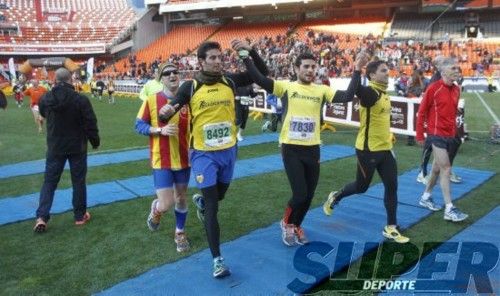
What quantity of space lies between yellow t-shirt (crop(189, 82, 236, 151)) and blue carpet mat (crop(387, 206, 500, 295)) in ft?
6.76

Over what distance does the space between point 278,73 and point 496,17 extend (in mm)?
18503

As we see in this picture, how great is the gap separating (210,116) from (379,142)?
205 cm

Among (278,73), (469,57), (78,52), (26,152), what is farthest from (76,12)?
(26,152)

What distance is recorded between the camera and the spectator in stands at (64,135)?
224 inches

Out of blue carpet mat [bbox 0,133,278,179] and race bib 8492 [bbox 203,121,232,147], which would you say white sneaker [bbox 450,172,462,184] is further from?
blue carpet mat [bbox 0,133,278,179]

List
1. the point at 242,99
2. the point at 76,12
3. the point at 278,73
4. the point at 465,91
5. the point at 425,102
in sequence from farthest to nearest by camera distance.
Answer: the point at 76,12 < the point at 278,73 < the point at 465,91 < the point at 242,99 < the point at 425,102

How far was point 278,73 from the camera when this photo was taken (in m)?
28.2

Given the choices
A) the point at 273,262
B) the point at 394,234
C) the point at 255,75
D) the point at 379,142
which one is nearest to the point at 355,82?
the point at 379,142

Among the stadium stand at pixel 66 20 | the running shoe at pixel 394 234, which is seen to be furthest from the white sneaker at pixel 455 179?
the stadium stand at pixel 66 20

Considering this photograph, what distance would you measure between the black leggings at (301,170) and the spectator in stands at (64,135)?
270cm

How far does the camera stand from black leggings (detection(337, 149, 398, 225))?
510 cm

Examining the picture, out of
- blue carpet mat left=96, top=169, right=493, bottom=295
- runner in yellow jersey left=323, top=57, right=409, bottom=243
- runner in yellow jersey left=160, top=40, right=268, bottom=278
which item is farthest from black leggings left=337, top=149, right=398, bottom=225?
runner in yellow jersey left=160, top=40, right=268, bottom=278

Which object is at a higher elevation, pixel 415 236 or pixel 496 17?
pixel 496 17

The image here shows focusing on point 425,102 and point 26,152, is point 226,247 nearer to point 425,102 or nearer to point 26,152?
point 425,102
